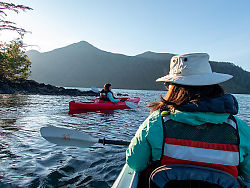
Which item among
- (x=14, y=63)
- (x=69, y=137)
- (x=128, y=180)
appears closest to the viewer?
(x=128, y=180)

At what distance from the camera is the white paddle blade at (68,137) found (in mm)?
3549

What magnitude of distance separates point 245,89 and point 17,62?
463 feet

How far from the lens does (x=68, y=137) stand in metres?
3.61

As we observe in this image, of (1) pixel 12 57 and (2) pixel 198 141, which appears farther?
(1) pixel 12 57

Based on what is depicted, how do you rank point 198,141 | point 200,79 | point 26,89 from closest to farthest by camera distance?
1. point 198,141
2. point 200,79
3. point 26,89

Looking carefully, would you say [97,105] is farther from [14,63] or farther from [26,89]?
[26,89]

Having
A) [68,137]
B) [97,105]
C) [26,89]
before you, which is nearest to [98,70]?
[26,89]

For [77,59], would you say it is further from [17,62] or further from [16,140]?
[16,140]

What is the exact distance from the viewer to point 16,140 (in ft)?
17.1

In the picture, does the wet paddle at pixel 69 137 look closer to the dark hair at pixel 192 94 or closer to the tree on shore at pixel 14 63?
the dark hair at pixel 192 94

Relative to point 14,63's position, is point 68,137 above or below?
below

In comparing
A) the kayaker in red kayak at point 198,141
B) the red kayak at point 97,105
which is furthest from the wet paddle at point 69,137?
the red kayak at point 97,105

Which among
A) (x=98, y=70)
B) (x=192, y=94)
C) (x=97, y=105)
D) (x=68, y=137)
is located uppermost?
(x=98, y=70)

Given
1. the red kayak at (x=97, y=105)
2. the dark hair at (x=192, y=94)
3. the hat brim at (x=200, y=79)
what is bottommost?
the red kayak at (x=97, y=105)
